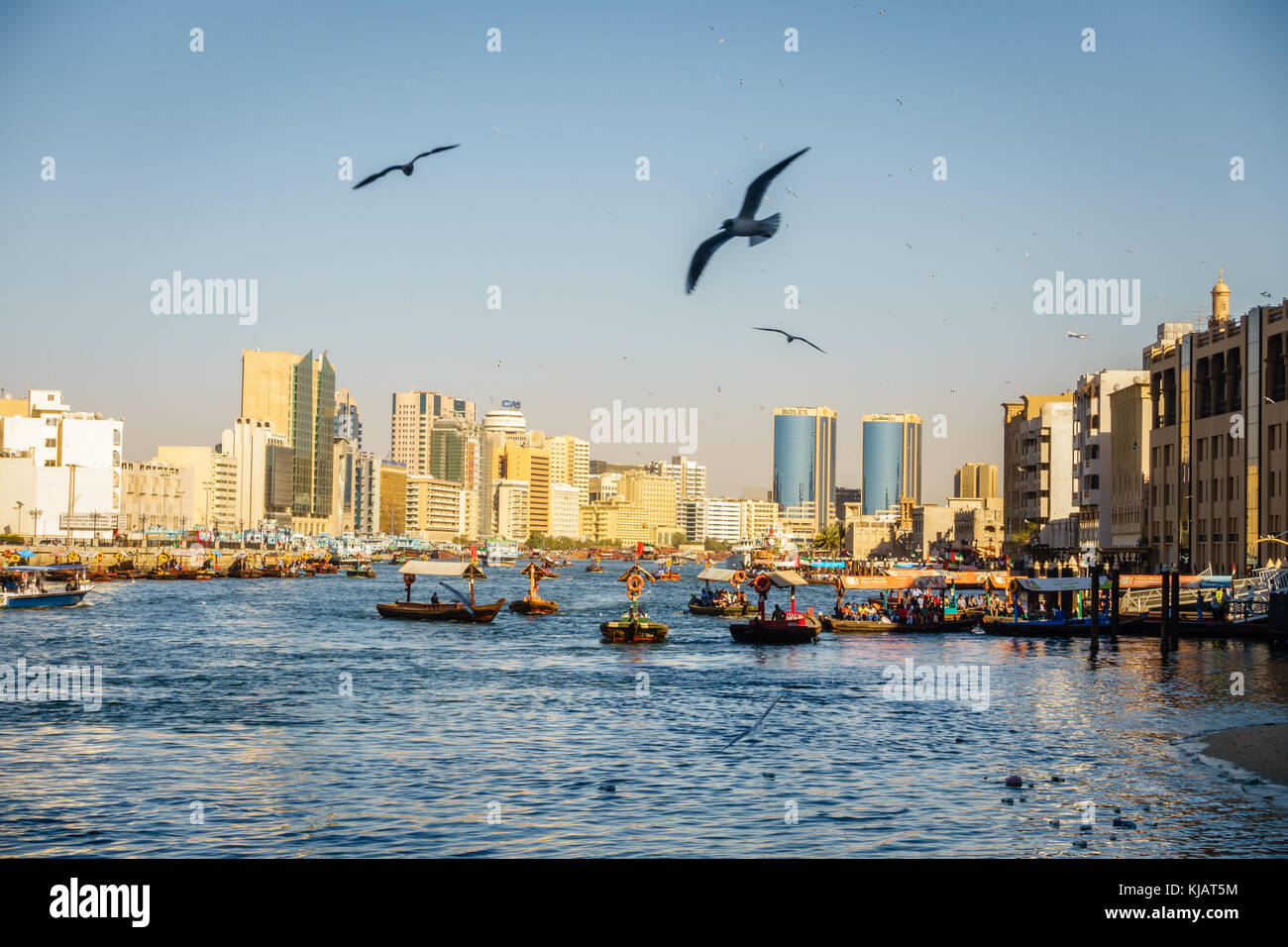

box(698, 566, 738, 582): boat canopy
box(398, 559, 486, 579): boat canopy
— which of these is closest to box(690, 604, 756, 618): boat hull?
box(698, 566, 738, 582): boat canopy

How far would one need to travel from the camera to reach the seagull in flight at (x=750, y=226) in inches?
1318

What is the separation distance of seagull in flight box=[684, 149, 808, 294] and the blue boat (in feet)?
308

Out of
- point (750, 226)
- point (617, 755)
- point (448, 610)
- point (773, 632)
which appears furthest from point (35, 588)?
point (750, 226)

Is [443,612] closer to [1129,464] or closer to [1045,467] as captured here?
[1129,464]

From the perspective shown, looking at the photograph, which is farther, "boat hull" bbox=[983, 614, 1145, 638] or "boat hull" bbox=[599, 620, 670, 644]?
"boat hull" bbox=[983, 614, 1145, 638]

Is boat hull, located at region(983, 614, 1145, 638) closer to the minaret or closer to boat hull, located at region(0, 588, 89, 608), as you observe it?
the minaret

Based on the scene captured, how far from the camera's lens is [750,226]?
33.6 meters

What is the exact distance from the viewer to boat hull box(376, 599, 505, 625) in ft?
319

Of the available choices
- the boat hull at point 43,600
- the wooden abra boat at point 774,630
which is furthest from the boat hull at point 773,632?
the boat hull at point 43,600

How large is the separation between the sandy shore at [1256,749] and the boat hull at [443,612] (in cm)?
6372

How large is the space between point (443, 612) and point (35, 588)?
40.2 m
